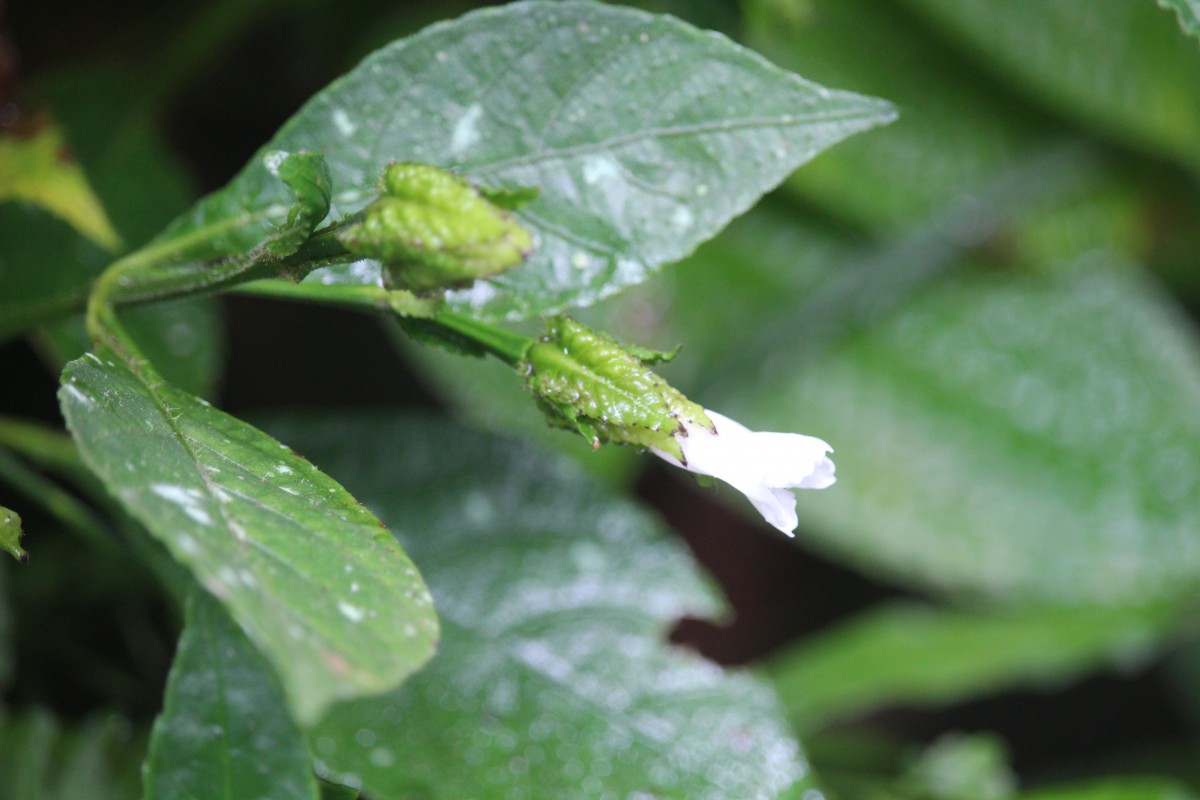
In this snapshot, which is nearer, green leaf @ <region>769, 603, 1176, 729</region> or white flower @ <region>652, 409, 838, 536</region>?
white flower @ <region>652, 409, 838, 536</region>

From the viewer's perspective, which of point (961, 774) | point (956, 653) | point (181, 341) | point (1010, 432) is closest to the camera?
point (181, 341)

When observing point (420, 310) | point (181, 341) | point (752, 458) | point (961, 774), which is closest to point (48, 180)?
point (181, 341)

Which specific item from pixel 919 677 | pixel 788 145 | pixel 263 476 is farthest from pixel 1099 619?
pixel 263 476

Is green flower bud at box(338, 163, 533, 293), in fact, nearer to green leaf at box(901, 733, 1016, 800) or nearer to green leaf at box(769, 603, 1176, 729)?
green leaf at box(901, 733, 1016, 800)

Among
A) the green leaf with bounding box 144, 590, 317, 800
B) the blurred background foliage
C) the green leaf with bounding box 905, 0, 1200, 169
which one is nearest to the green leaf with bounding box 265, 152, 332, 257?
the green leaf with bounding box 144, 590, 317, 800

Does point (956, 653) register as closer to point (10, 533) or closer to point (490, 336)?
point (490, 336)

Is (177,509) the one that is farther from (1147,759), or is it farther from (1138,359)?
(1147,759)
